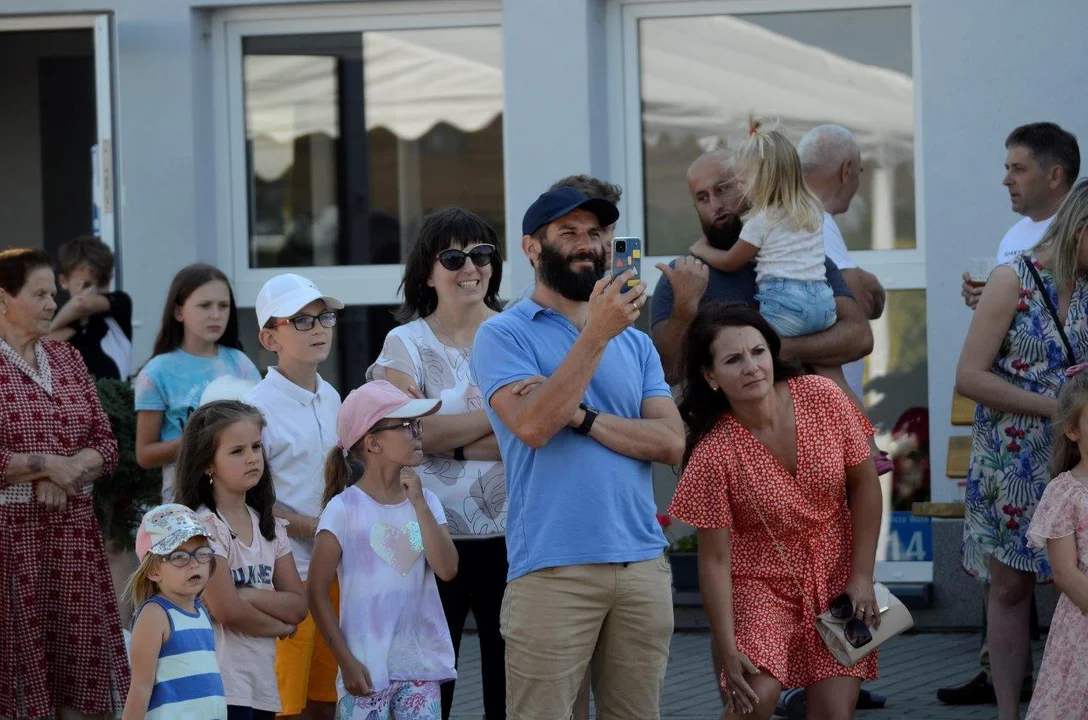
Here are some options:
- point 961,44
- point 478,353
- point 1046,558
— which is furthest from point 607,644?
point 961,44

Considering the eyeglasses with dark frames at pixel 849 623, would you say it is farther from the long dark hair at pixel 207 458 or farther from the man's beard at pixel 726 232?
the long dark hair at pixel 207 458

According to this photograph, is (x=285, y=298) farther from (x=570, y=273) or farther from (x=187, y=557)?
(x=570, y=273)

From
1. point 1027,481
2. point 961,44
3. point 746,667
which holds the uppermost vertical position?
point 961,44

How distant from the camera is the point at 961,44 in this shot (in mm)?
7973

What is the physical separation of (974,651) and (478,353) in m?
4.14

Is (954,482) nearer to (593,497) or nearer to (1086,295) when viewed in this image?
(1086,295)

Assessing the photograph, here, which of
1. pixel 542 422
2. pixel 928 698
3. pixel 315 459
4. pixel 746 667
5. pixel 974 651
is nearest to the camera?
pixel 542 422

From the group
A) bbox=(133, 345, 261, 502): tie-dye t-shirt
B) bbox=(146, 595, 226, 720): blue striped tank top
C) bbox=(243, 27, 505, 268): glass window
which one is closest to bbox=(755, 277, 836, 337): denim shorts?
bbox=(133, 345, 261, 502): tie-dye t-shirt

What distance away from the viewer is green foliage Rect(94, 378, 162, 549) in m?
7.31

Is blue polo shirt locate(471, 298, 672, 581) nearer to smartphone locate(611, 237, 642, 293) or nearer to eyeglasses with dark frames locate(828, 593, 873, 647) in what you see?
smartphone locate(611, 237, 642, 293)

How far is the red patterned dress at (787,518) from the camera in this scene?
16.2ft

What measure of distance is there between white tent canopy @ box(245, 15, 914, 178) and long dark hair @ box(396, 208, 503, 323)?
3.44 meters

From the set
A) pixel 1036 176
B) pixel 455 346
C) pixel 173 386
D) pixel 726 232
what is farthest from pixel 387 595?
pixel 1036 176

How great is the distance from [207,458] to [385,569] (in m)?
0.65
